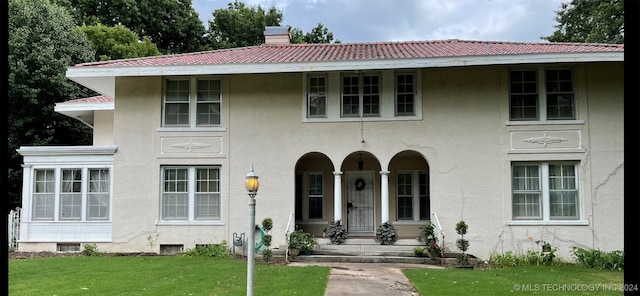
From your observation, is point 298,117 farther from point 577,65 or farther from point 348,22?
point 348,22

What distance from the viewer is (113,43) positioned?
1070 inches

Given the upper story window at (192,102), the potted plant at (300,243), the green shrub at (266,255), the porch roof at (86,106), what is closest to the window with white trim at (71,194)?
the upper story window at (192,102)

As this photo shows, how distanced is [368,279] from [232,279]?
2.75 m

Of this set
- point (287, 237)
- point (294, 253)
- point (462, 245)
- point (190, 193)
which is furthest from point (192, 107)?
point (462, 245)

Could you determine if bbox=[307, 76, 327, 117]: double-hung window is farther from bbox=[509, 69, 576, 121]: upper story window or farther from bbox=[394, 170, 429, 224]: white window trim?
bbox=[509, 69, 576, 121]: upper story window

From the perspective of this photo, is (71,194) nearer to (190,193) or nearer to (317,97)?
(190,193)

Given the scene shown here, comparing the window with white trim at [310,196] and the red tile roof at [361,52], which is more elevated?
the red tile roof at [361,52]

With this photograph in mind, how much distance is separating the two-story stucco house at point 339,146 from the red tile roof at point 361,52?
149mm

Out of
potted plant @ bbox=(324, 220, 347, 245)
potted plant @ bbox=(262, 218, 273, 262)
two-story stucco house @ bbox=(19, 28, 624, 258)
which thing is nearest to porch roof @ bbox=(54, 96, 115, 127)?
two-story stucco house @ bbox=(19, 28, 624, 258)

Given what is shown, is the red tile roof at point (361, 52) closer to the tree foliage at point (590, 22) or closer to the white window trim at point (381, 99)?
the white window trim at point (381, 99)

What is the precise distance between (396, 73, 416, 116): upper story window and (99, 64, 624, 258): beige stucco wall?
366 mm

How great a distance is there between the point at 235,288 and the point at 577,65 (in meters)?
10.9

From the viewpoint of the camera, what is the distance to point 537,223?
12.8 metres

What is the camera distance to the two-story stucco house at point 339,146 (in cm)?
1287
